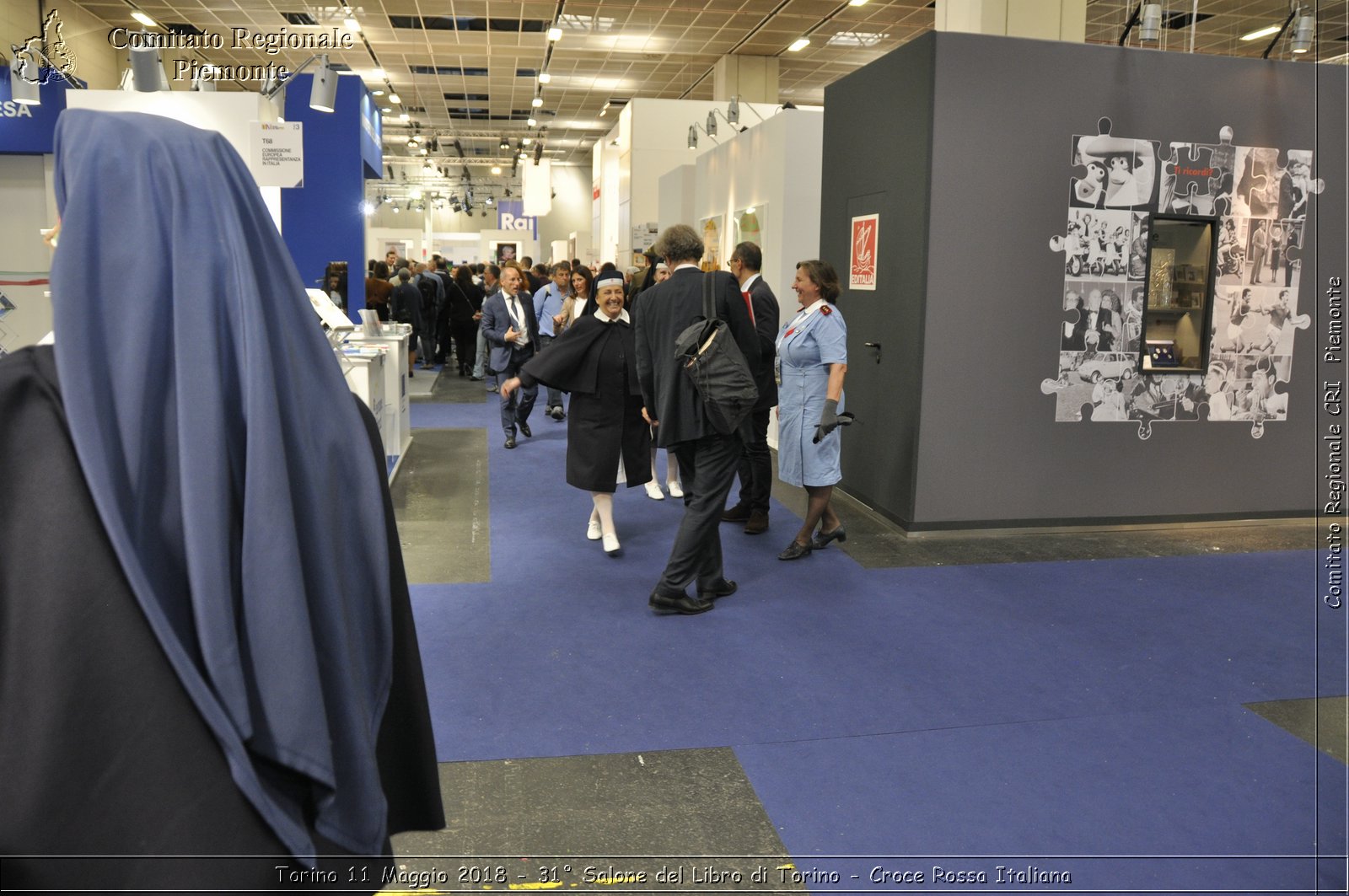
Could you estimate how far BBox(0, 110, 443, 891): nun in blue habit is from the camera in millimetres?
955

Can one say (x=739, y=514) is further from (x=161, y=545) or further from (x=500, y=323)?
(x=161, y=545)

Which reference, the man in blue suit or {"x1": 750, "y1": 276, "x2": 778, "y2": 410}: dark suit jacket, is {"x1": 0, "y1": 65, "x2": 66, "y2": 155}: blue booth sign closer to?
the man in blue suit

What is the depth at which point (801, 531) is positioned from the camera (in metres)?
5.39

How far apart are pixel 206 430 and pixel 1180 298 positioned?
20.6ft

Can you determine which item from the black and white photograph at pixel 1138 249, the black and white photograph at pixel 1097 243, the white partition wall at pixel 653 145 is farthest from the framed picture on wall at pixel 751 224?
the white partition wall at pixel 653 145

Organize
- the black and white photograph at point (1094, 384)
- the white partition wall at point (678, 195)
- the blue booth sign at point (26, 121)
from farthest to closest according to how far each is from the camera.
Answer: the white partition wall at point (678, 195) < the blue booth sign at point (26, 121) < the black and white photograph at point (1094, 384)

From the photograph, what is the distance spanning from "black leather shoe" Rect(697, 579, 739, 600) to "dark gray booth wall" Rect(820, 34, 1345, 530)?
1504 mm

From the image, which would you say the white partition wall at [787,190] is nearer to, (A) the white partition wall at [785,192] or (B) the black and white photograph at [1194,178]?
(A) the white partition wall at [785,192]

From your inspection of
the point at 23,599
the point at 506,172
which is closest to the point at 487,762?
the point at 23,599

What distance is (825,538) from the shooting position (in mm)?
5602

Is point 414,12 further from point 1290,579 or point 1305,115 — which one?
point 1290,579

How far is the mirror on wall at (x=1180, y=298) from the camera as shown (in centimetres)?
607

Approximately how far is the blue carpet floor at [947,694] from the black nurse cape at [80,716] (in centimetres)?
186

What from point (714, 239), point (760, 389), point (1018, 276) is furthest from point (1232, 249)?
point (714, 239)
